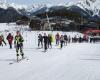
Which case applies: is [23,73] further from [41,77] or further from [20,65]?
[20,65]

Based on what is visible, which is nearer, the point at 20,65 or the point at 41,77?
the point at 41,77

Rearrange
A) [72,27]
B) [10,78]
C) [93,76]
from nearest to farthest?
[10,78] < [93,76] < [72,27]

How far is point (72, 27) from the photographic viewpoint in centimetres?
12381

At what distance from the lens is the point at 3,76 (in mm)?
16688

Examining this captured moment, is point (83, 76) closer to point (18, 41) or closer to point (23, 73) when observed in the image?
point (23, 73)

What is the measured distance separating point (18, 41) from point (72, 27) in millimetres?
100284

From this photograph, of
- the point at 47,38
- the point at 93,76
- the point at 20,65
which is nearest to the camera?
the point at 93,76

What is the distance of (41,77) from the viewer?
16.6 meters

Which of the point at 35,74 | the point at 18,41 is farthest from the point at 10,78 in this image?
the point at 18,41

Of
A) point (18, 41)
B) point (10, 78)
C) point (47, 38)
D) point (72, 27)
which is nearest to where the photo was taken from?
point (10, 78)

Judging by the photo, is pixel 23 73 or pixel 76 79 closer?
pixel 76 79

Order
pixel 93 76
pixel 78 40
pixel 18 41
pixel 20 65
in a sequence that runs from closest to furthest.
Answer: pixel 93 76, pixel 20 65, pixel 18 41, pixel 78 40

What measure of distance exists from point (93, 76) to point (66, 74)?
1.52m

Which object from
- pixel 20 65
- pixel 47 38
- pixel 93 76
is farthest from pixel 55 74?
pixel 47 38
